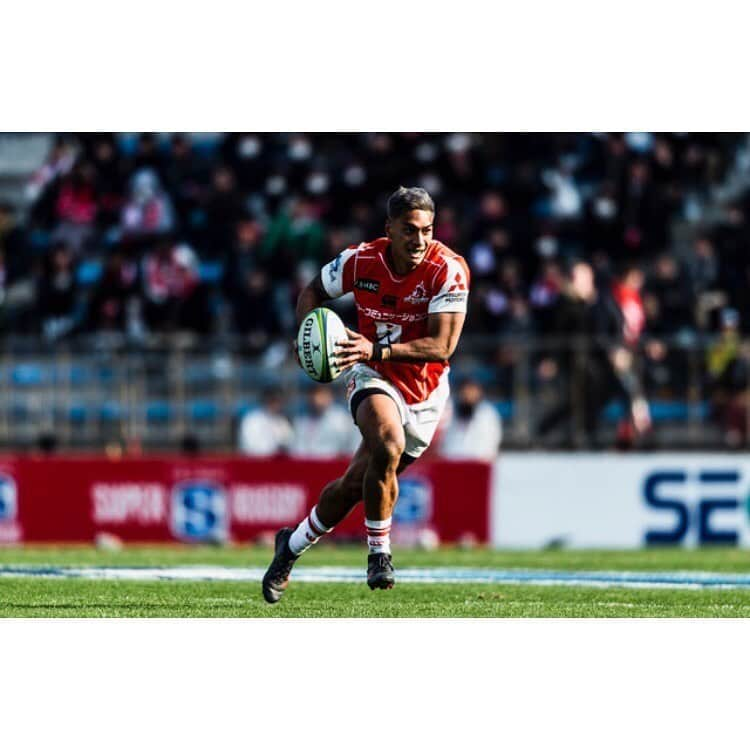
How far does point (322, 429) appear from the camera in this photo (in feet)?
61.8

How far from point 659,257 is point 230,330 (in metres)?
5.40

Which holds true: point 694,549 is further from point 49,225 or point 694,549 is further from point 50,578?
point 49,225

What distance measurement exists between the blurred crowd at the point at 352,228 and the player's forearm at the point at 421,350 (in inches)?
359

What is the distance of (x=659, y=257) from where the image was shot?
67.2 ft

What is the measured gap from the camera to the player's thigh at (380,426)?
9422mm

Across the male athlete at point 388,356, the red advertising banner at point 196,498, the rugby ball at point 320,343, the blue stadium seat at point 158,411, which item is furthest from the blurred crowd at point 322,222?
the rugby ball at point 320,343

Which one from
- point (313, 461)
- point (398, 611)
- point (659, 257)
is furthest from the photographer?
point (659, 257)

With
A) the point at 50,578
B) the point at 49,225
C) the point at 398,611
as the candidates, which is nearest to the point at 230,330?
the point at 49,225

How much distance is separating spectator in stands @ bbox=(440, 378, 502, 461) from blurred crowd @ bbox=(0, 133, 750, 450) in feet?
1.48

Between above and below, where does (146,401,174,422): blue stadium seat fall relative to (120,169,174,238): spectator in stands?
below

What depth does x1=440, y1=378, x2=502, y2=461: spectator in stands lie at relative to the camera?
18391mm

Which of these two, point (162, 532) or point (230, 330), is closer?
point (162, 532)

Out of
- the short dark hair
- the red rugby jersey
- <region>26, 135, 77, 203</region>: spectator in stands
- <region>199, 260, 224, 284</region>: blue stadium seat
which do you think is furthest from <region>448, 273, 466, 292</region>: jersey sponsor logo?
<region>26, 135, 77, 203</region>: spectator in stands

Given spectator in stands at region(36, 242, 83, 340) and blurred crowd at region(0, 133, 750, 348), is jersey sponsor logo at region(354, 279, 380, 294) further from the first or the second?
spectator in stands at region(36, 242, 83, 340)
